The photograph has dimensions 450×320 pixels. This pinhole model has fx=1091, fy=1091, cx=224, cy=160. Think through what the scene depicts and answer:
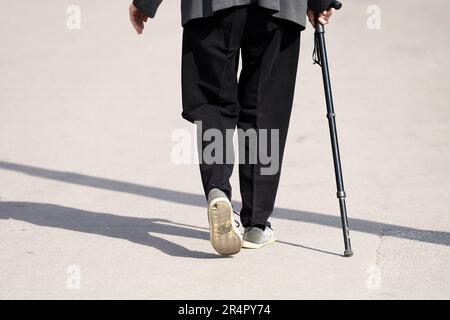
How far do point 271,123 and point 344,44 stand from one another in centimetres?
A: 653

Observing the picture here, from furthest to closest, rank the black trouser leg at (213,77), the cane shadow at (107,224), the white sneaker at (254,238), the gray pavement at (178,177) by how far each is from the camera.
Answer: the cane shadow at (107,224) → the white sneaker at (254,238) → the black trouser leg at (213,77) → the gray pavement at (178,177)

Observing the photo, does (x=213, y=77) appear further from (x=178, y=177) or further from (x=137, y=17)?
(x=178, y=177)

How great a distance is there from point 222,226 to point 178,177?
86.9 inches

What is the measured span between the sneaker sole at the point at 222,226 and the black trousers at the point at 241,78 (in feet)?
0.66

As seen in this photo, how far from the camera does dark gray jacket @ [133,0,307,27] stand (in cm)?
507

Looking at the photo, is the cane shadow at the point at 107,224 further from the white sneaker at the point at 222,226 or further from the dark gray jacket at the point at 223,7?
the dark gray jacket at the point at 223,7

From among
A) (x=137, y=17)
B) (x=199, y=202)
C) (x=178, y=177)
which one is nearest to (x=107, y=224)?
(x=199, y=202)

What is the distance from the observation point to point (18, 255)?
17.8ft

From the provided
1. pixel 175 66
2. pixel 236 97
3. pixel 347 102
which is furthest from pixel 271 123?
pixel 175 66

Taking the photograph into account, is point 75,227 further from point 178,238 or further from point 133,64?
point 133,64

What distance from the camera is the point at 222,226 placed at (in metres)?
5.06

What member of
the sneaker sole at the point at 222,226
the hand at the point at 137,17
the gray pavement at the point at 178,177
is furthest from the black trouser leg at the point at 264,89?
the hand at the point at 137,17

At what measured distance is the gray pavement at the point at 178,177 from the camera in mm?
5020
